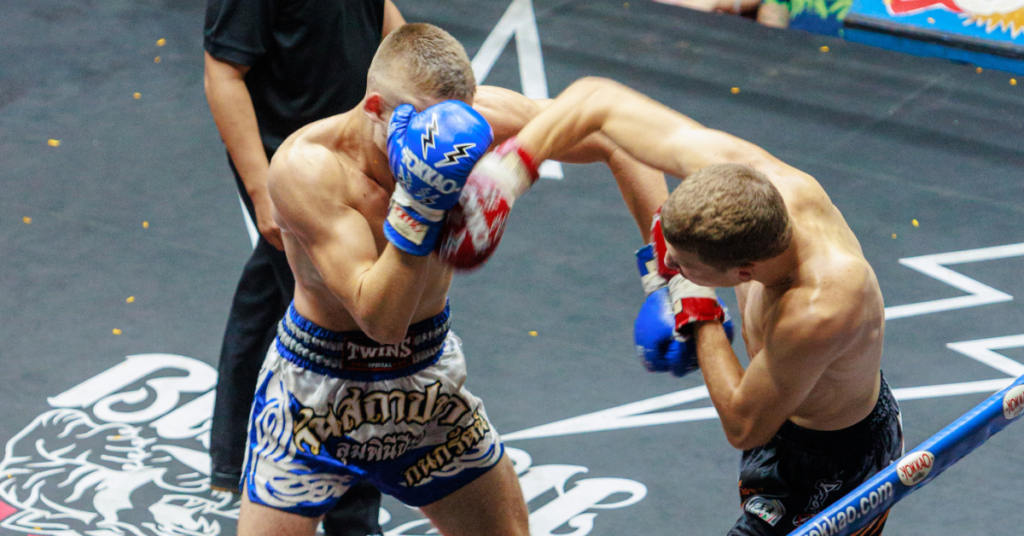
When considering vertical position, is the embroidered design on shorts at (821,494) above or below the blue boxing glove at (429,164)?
below

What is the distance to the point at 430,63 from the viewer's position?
7.96 ft

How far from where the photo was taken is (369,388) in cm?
275

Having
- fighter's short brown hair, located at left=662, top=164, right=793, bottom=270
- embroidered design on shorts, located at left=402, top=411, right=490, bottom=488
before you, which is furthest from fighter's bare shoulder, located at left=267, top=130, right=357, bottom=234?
fighter's short brown hair, located at left=662, top=164, right=793, bottom=270

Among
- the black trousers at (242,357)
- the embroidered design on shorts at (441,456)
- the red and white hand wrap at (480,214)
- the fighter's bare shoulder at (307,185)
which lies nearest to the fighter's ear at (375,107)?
the fighter's bare shoulder at (307,185)

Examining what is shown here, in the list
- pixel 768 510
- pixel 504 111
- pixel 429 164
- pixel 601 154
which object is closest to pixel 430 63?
pixel 429 164

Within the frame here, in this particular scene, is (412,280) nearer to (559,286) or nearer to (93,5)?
(559,286)

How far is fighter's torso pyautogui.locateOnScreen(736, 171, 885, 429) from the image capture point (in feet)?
7.43

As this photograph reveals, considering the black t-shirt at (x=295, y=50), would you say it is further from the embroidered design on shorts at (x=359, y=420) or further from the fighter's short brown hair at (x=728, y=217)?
the fighter's short brown hair at (x=728, y=217)

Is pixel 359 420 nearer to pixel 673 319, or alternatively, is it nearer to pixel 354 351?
pixel 354 351

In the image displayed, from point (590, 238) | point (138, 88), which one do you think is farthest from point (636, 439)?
point (138, 88)

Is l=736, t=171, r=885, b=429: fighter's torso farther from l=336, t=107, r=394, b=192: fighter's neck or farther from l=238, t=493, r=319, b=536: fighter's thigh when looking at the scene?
l=238, t=493, r=319, b=536: fighter's thigh

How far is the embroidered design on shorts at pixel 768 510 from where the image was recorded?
2641 millimetres

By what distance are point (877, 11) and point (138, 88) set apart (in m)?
4.57

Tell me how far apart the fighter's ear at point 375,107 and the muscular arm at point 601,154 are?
0.45m
